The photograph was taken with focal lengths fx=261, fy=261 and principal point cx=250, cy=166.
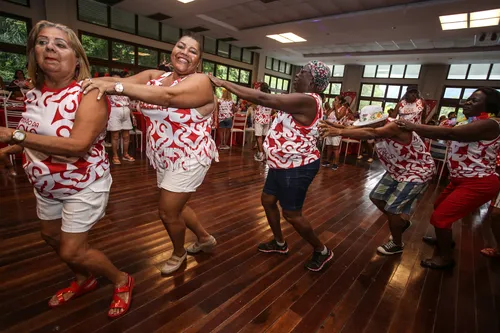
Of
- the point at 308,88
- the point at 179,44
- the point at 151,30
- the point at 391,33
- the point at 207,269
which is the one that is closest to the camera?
the point at 179,44

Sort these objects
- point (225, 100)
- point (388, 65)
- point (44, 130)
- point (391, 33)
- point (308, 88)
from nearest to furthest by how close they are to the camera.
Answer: point (44, 130) < point (308, 88) < point (225, 100) < point (391, 33) < point (388, 65)

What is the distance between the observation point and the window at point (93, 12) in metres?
8.35

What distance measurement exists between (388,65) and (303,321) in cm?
1608

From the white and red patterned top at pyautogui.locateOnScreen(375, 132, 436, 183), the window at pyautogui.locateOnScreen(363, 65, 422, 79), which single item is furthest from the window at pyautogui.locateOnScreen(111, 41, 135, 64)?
the window at pyautogui.locateOnScreen(363, 65, 422, 79)

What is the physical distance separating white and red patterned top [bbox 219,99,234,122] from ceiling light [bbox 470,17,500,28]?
6884 mm

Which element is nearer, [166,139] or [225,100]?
[166,139]

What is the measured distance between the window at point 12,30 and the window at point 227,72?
21.1 ft

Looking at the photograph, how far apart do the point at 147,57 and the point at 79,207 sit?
35.3ft

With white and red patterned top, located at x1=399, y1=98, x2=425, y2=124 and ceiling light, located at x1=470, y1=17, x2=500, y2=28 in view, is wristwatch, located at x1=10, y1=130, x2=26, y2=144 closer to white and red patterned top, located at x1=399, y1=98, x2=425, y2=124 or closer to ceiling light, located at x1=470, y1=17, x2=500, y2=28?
white and red patterned top, located at x1=399, y1=98, x2=425, y2=124

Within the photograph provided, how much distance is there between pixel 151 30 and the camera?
10.3 metres

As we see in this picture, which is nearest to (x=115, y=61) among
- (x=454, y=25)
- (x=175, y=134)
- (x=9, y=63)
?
(x=9, y=63)

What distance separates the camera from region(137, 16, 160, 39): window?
9859 mm

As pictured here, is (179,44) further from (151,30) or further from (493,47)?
(493,47)

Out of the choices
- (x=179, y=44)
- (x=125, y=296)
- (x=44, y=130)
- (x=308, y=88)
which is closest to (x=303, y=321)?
(x=125, y=296)
